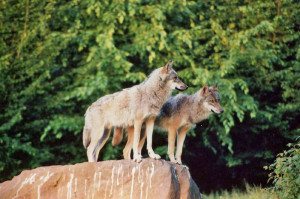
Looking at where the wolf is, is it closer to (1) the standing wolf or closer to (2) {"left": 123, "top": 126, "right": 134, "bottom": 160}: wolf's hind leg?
(2) {"left": 123, "top": 126, "right": 134, "bottom": 160}: wolf's hind leg

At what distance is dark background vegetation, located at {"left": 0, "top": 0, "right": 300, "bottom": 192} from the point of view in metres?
17.7

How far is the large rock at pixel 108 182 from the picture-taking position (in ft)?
38.0

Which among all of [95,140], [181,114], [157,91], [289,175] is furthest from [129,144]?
[289,175]

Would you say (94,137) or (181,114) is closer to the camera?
(181,114)

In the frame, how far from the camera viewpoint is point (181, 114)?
41.6 ft

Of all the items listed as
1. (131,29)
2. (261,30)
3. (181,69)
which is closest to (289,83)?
(261,30)

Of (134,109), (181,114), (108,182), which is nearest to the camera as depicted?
(108,182)

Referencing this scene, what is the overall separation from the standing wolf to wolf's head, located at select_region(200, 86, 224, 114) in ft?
2.56

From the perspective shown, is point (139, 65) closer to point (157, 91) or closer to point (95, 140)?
point (95, 140)

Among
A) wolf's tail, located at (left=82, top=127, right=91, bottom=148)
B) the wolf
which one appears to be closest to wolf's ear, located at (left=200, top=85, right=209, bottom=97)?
the wolf

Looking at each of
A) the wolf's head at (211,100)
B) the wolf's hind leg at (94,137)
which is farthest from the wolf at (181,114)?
the wolf's hind leg at (94,137)

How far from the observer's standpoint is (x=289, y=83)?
61.7 feet

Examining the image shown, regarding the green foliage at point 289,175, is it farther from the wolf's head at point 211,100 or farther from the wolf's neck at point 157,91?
the wolf's neck at point 157,91

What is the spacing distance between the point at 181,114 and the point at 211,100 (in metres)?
0.61
